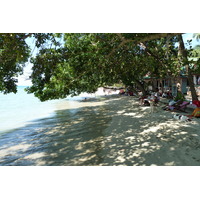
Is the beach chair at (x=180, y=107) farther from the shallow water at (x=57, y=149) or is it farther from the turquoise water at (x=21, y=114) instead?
the turquoise water at (x=21, y=114)

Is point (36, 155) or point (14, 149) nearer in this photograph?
point (36, 155)

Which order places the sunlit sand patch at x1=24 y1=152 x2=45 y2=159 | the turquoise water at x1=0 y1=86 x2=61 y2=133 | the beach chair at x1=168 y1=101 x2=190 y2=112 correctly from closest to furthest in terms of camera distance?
1. the sunlit sand patch at x1=24 y1=152 x2=45 y2=159
2. the beach chair at x1=168 y1=101 x2=190 y2=112
3. the turquoise water at x1=0 y1=86 x2=61 y2=133

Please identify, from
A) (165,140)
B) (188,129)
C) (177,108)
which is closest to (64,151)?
(165,140)

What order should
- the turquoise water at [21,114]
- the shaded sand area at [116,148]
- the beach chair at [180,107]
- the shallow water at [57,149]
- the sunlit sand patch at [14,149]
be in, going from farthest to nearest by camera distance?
the turquoise water at [21,114], the beach chair at [180,107], the sunlit sand patch at [14,149], the shallow water at [57,149], the shaded sand area at [116,148]

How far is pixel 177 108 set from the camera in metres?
11.4

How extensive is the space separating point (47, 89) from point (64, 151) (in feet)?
10.8

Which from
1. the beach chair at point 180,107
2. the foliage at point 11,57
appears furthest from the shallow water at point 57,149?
the beach chair at point 180,107

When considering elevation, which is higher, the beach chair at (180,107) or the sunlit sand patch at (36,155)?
the beach chair at (180,107)

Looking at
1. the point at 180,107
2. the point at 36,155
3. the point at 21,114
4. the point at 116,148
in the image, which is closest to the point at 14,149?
the point at 36,155

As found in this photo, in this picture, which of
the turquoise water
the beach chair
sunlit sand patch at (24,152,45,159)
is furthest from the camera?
the turquoise water

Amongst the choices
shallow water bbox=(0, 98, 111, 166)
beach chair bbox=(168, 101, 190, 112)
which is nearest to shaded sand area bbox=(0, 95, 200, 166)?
shallow water bbox=(0, 98, 111, 166)

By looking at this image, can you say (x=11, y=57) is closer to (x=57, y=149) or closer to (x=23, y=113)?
(x=57, y=149)

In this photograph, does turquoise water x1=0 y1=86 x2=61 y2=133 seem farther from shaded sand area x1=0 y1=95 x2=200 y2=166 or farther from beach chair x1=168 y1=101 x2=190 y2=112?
beach chair x1=168 y1=101 x2=190 y2=112
